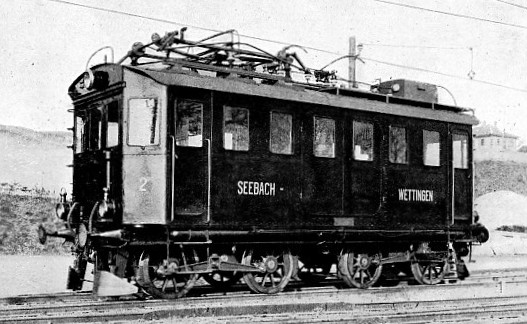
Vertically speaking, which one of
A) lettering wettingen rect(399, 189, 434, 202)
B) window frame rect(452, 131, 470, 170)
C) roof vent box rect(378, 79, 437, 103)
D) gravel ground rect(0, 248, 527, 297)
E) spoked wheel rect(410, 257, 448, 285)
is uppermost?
roof vent box rect(378, 79, 437, 103)

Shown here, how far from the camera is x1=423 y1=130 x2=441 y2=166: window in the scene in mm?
15625

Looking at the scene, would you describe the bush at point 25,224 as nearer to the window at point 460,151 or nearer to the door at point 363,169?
the door at point 363,169

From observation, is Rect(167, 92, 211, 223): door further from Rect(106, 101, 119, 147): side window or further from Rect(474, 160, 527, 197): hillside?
Rect(474, 160, 527, 197): hillside

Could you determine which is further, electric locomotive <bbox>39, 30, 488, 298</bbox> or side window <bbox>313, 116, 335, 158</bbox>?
side window <bbox>313, 116, 335, 158</bbox>

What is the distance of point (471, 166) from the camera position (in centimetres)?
1664

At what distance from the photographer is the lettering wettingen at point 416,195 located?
15.1m

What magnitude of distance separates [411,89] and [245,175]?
5.65 metres

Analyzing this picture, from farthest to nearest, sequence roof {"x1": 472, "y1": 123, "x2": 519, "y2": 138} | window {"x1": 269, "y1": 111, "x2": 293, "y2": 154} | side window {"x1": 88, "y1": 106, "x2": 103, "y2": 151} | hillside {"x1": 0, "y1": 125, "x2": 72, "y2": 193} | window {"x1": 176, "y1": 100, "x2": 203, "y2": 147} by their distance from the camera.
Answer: roof {"x1": 472, "y1": 123, "x2": 519, "y2": 138}, hillside {"x1": 0, "y1": 125, "x2": 72, "y2": 193}, window {"x1": 269, "y1": 111, "x2": 293, "y2": 154}, side window {"x1": 88, "y1": 106, "x2": 103, "y2": 151}, window {"x1": 176, "y1": 100, "x2": 203, "y2": 147}

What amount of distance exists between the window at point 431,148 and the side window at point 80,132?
7.20 meters

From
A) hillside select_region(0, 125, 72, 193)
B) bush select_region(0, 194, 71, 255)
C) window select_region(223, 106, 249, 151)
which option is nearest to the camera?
window select_region(223, 106, 249, 151)

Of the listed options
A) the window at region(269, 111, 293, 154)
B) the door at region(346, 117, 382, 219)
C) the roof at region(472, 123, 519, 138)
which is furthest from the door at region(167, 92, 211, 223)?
the roof at region(472, 123, 519, 138)

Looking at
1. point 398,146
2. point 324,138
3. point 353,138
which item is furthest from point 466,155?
point 324,138

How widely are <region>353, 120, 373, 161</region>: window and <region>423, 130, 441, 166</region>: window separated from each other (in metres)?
1.68

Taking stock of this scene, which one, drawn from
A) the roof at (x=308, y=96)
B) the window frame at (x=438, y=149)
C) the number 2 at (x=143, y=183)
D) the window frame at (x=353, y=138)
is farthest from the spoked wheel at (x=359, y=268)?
the number 2 at (x=143, y=183)
